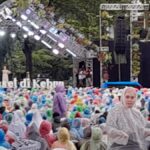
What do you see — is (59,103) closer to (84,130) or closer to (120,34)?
(84,130)

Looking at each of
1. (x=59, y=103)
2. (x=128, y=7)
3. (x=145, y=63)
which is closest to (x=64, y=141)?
(x=59, y=103)

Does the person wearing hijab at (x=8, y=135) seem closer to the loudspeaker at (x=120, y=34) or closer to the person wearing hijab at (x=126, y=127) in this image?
the person wearing hijab at (x=126, y=127)

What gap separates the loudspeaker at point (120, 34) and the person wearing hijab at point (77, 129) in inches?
625

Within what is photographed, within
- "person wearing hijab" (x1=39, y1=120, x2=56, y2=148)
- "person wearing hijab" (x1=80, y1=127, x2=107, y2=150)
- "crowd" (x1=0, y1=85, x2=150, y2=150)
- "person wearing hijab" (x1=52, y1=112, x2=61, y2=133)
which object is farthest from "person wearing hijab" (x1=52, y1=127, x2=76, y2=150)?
"person wearing hijab" (x1=52, y1=112, x2=61, y2=133)

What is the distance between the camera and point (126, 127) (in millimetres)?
8281

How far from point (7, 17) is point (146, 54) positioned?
5.38m

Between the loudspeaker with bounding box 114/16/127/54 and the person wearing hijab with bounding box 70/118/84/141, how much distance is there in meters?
15.9

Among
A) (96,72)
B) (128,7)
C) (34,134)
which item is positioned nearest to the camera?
(34,134)

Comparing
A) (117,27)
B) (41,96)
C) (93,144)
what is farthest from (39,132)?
(117,27)

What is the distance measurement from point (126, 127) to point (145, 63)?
66.0ft

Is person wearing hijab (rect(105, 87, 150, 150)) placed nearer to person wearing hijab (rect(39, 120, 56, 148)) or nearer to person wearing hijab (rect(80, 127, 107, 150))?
person wearing hijab (rect(80, 127, 107, 150))

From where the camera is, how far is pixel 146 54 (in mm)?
28281

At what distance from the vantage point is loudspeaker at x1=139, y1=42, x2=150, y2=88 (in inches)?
1109

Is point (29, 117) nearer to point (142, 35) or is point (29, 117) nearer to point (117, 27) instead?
point (117, 27)
